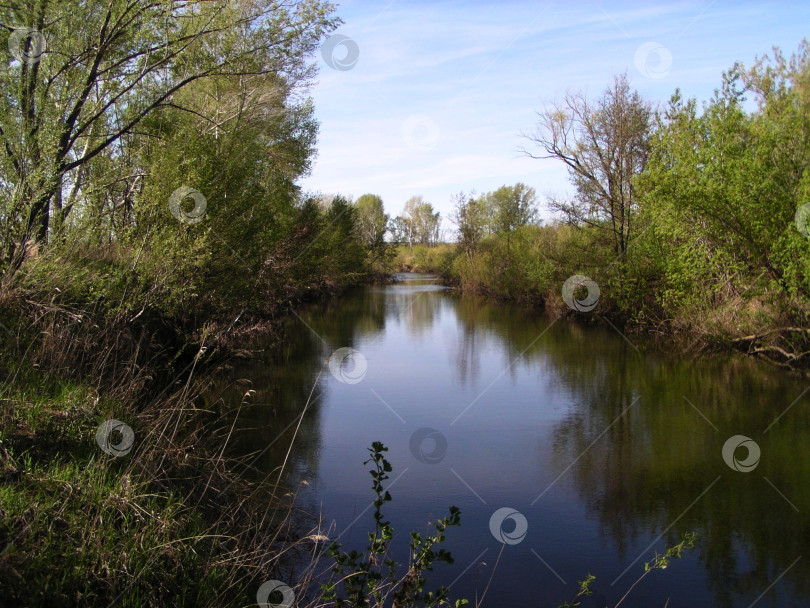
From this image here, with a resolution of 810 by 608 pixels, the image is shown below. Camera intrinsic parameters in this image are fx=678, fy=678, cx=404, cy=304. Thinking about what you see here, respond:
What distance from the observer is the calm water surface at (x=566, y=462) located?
5.38 meters

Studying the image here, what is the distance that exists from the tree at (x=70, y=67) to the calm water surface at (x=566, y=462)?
12.7 feet

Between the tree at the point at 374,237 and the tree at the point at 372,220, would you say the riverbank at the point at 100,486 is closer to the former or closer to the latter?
the tree at the point at 372,220

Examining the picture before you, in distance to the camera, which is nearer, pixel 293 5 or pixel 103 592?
pixel 103 592

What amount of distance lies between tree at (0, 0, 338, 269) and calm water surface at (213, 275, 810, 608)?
12.7 ft

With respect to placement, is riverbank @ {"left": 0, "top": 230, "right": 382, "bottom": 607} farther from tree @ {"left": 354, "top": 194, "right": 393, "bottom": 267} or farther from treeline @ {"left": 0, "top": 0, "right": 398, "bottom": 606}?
tree @ {"left": 354, "top": 194, "right": 393, "bottom": 267}

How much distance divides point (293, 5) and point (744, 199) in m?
8.91

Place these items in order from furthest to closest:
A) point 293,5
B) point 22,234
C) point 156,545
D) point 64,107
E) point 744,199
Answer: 1. point 744,199
2. point 293,5
3. point 64,107
4. point 22,234
5. point 156,545

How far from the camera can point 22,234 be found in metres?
7.92

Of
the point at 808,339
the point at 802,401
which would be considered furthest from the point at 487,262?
the point at 802,401

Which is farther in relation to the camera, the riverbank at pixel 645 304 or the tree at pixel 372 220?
the tree at pixel 372 220

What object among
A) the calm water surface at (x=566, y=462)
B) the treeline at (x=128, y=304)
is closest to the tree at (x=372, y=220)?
the treeline at (x=128, y=304)

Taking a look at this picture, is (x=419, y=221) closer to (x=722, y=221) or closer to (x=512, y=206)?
(x=512, y=206)

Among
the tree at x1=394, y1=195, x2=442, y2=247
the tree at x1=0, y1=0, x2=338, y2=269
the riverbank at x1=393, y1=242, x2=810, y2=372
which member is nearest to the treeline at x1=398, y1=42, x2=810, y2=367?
the riverbank at x1=393, y1=242, x2=810, y2=372

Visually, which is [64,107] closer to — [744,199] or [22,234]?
[22,234]
